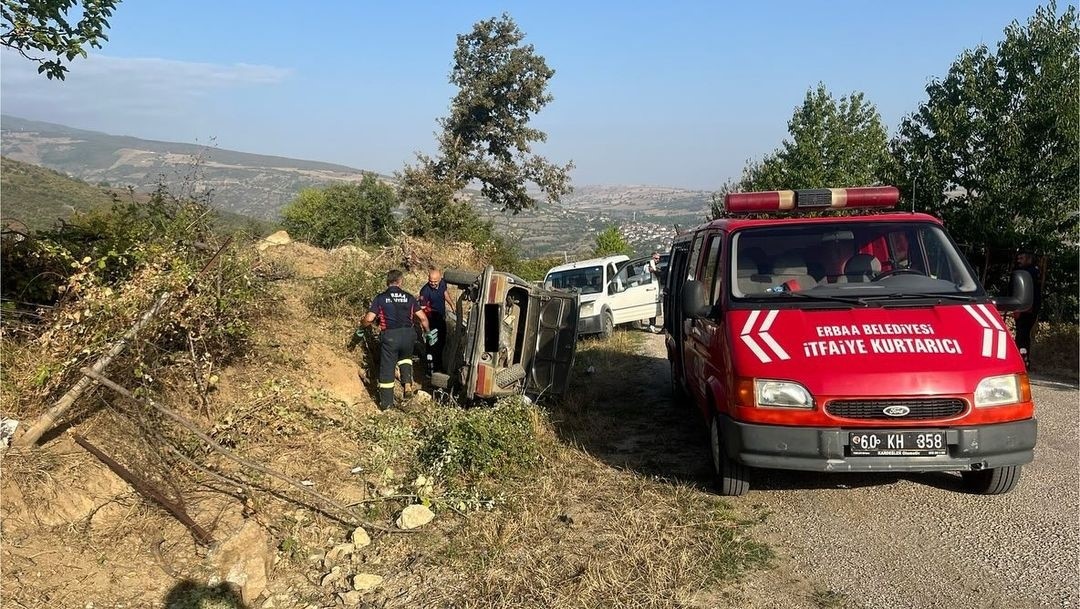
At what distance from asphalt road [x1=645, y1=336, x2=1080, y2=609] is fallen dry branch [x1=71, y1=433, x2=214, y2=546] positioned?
132 inches

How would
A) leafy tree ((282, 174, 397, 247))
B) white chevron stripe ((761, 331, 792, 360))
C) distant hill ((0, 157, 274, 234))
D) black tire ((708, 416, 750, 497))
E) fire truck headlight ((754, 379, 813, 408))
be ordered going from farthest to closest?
leafy tree ((282, 174, 397, 247)), distant hill ((0, 157, 274, 234)), black tire ((708, 416, 750, 497)), white chevron stripe ((761, 331, 792, 360)), fire truck headlight ((754, 379, 813, 408))

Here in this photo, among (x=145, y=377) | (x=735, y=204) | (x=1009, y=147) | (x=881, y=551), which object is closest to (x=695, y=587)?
(x=881, y=551)

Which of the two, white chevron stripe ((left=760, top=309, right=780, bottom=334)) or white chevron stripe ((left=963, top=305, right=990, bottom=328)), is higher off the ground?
white chevron stripe ((left=963, top=305, right=990, bottom=328))

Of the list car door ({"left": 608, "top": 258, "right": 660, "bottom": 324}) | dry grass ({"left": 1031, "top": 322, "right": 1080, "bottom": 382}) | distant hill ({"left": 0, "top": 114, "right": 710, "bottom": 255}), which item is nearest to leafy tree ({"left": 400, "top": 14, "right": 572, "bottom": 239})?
distant hill ({"left": 0, "top": 114, "right": 710, "bottom": 255})

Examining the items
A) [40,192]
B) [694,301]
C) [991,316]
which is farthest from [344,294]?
[40,192]

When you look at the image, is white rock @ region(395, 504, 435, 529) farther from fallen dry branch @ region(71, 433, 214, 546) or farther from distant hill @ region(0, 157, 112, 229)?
distant hill @ region(0, 157, 112, 229)

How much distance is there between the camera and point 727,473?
4551 mm

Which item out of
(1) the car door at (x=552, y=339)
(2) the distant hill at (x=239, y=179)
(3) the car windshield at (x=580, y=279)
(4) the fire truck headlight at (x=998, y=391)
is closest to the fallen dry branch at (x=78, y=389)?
(2) the distant hill at (x=239, y=179)

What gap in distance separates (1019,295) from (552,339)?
14.3ft

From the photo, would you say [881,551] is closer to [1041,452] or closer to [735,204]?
[1041,452]

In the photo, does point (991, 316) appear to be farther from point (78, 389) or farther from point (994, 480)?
point (78, 389)

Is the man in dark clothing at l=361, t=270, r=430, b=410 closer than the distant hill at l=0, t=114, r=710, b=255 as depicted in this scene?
Yes

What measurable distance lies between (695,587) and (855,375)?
1505 mm

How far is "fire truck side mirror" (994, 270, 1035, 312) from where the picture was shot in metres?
4.54
